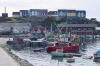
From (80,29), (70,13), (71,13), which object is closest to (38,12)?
(70,13)

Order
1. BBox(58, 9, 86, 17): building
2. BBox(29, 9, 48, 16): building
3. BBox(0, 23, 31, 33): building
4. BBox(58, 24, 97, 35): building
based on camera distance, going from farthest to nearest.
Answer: BBox(29, 9, 48, 16): building, BBox(58, 9, 86, 17): building, BBox(0, 23, 31, 33): building, BBox(58, 24, 97, 35): building

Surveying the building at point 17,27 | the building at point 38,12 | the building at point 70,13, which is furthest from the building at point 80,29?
the building at point 38,12

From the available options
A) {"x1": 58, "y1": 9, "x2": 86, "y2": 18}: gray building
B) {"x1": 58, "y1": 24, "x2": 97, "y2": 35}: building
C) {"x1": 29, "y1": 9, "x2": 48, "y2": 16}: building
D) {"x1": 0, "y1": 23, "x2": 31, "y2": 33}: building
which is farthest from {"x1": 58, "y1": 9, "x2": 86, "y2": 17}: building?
{"x1": 58, "y1": 24, "x2": 97, "y2": 35}: building

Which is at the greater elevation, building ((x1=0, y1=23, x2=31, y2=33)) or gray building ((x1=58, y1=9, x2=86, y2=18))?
gray building ((x1=58, y1=9, x2=86, y2=18))

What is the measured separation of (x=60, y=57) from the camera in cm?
6091

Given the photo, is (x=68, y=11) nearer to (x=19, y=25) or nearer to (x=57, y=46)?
(x=19, y=25)

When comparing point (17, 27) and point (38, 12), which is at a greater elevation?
point (38, 12)

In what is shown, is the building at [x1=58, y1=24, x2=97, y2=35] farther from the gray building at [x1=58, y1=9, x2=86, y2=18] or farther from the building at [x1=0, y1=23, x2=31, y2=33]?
the gray building at [x1=58, y1=9, x2=86, y2=18]

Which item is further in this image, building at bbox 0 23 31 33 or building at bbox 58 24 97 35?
building at bbox 0 23 31 33

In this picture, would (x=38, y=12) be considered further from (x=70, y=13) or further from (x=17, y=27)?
(x=17, y=27)

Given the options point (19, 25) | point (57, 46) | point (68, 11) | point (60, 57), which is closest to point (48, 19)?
point (19, 25)

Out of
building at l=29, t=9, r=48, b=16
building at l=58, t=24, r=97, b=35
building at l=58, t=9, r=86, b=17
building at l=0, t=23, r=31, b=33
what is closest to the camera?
building at l=58, t=24, r=97, b=35

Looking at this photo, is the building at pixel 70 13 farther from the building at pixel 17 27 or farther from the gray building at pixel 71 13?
the building at pixel 17 27

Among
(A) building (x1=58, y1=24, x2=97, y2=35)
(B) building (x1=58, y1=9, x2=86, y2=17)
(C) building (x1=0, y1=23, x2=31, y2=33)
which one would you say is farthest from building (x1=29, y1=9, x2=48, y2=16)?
(A) building (x1=58, y1=24, x2=97, y2=35)
